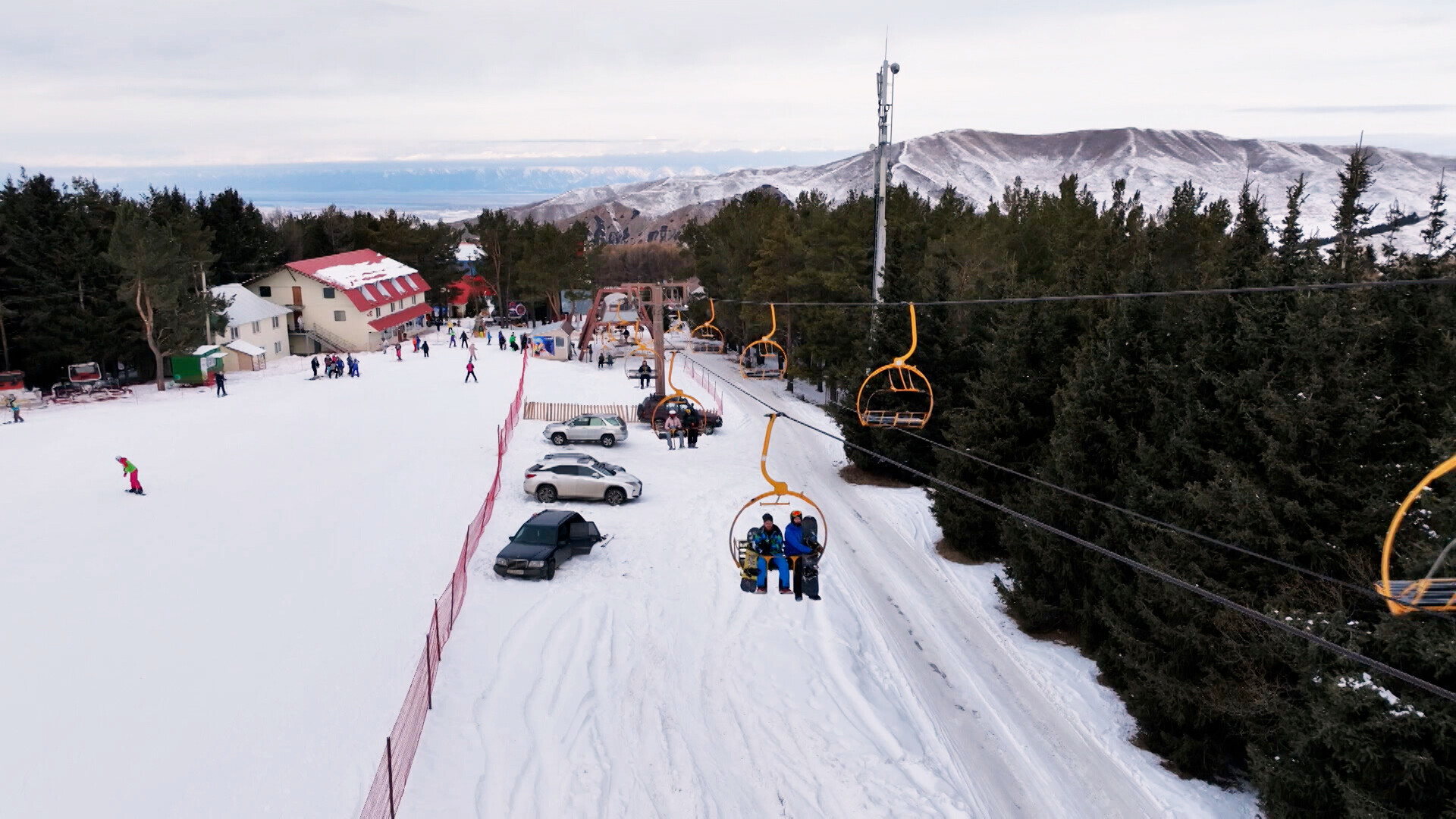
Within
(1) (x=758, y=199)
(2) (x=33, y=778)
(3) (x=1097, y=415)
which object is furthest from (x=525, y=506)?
(1) (x=758, y=199)

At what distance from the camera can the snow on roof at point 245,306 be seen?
55.5m

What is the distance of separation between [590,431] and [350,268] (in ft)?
152

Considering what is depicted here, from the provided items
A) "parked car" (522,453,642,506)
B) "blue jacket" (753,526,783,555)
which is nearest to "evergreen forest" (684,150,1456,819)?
"blue jacket" (753,526,783,555)

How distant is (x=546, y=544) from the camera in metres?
20.0

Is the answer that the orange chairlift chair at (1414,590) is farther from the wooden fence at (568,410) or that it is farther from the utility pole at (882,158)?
the wooden fence at (568,410)

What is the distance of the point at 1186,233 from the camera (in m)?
32.4

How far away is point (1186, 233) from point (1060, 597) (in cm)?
2100

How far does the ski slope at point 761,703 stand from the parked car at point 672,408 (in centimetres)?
591

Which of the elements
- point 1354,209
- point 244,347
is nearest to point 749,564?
point 1354,209

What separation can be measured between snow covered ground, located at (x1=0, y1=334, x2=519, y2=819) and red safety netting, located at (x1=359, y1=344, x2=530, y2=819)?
371 millimetres

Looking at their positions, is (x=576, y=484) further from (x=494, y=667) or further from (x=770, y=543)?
(x=770, y=543)

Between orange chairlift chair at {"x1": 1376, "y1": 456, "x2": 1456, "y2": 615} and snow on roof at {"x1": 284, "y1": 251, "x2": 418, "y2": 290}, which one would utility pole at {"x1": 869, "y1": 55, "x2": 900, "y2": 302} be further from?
snow on roof at {"x1": 284, "y1": 251, "x2": 418, "y2": 290}

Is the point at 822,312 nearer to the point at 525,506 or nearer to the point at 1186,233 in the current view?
the point at 1186,233

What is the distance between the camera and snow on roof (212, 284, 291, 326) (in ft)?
182
